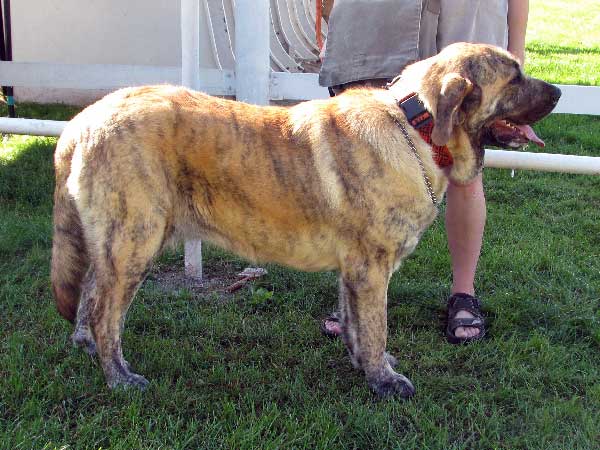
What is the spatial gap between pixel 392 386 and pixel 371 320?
339 millimetres

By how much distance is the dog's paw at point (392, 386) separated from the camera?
3.25 meters

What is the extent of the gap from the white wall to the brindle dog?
5.65 m

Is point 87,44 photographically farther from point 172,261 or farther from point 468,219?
point 468,219

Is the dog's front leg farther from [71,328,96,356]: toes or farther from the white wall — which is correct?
the white wall

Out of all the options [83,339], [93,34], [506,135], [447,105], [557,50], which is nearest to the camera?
[447,105]

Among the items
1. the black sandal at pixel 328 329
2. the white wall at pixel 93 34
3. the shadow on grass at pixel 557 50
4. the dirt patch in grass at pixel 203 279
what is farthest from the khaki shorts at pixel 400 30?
the shadow on grass at pixel 557 50

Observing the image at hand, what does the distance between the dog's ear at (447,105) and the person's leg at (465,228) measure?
2.61ft

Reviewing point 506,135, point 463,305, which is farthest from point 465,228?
point 506,135

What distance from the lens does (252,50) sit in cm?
437

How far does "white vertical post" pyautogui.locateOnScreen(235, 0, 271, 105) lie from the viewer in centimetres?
432

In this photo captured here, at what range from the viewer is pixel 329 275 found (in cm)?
455

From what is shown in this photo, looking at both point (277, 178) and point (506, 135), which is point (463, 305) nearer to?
point (506, 135)

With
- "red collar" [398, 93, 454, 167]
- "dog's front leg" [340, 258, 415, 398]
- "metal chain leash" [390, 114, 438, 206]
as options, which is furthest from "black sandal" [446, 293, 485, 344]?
"red collar" [398, 93, 454, 167]

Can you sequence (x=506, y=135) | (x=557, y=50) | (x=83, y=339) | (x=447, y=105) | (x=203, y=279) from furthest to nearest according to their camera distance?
(x=557, y=50), (x=203, y=279), (x=83, y=339), (x=506, y=135), (x=447, y=105)
